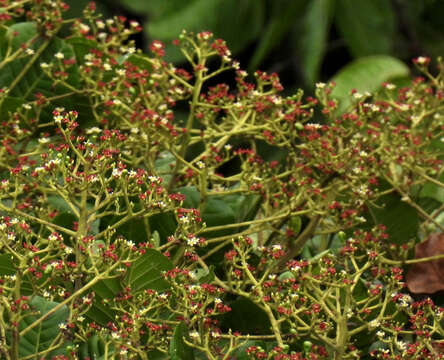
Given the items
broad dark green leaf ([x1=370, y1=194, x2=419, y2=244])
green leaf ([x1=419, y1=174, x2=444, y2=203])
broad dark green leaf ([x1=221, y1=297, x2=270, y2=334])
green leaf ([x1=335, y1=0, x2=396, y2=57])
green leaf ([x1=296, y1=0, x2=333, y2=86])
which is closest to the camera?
broad dark green leaf ([x1=221, y1=297, x2=270, y2=334])

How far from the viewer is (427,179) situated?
56.0 inches

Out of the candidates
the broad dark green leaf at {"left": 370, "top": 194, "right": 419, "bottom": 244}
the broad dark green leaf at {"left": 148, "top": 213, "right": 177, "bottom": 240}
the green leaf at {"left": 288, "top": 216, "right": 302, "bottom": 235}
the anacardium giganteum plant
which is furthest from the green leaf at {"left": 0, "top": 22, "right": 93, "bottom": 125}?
the broad dark green leaf at {"left": 370, "top": 194, "right": 419, "bottom": 244}

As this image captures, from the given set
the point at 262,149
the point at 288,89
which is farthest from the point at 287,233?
the point at 288,89

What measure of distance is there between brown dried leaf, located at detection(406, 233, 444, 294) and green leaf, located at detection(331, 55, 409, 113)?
877 millimetres

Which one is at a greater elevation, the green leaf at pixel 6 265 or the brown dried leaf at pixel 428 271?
the green leaf at pixel 6 265

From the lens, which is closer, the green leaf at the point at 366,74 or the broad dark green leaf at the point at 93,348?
the broad dark green leaf at the point at 93,348

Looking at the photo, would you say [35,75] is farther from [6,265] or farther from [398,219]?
[398,219]

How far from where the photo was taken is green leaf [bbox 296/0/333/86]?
12.7 feet

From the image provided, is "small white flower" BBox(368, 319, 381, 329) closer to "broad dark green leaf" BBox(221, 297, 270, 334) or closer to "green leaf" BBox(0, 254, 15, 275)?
"broad dark green leaf" BBox(221, 297, 270, 334)

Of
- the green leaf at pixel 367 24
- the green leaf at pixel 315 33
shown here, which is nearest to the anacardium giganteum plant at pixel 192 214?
the green leaf at pixel 315 33

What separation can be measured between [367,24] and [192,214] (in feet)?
10.7

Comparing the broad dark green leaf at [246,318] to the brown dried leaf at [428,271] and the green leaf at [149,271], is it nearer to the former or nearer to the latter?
the green leaf at [149,271]

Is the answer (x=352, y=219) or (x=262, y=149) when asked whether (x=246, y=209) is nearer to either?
(x=352, y=219)

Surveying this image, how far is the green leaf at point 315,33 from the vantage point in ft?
12.7
